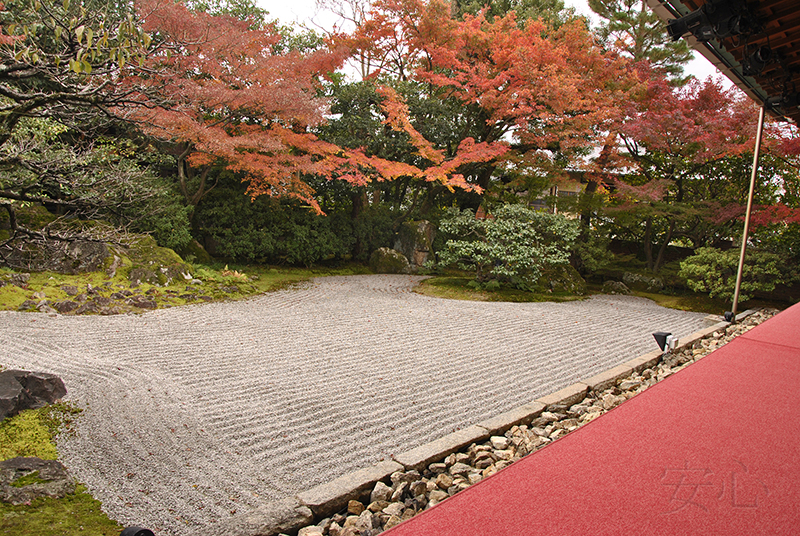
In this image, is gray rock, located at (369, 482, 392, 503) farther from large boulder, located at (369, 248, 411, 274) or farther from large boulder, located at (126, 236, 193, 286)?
large boulder, located at (369, 248, 411, 274)

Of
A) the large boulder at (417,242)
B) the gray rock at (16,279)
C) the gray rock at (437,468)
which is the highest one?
the large boulder at (417,242)

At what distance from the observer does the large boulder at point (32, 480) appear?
1741 mm

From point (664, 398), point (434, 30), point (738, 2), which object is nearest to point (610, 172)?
point (434, 30)

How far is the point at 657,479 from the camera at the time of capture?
5.20 ft

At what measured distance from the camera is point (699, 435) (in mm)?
1939

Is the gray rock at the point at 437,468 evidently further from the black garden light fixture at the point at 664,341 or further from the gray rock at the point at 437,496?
the black garden light fixture at the point at 664,341

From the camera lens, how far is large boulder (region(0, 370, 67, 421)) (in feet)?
8.01

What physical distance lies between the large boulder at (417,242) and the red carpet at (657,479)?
29.2 feet

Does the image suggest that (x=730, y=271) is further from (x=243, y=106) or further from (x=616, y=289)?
(x=243, y=106)

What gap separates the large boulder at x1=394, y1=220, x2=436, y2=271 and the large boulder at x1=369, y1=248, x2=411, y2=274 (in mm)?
248

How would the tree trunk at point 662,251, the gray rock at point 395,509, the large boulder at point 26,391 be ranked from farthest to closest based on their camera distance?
the tree trunk at point 662,251, the large boulder at point 26,391, the gray rock at point 395,509

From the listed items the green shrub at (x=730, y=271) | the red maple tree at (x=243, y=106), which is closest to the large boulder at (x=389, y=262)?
the red maple tree at (x=243, y=106)

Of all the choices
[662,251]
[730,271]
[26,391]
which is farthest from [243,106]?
[662,251]

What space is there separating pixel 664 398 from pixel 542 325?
3.17 meters
